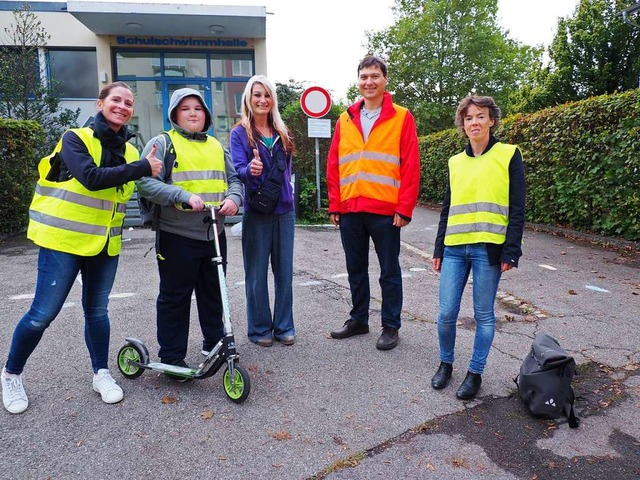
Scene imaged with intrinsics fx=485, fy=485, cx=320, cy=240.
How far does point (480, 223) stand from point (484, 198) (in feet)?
0.52

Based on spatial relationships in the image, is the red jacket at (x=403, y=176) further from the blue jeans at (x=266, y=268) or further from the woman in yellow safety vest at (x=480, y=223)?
the blue jeans at (x=266, y=268)

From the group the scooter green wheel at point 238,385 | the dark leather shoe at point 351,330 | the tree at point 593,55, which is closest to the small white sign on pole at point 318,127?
the dark leather shoe at point 351,330

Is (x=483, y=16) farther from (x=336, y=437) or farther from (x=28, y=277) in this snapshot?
(x=336, y=437)

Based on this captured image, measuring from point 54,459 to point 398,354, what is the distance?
239 centimetres

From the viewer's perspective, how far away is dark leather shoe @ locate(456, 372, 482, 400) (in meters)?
3.09

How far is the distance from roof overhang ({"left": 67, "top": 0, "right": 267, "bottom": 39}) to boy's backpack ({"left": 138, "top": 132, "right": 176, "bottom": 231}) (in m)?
11.2

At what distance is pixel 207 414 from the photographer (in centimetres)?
288

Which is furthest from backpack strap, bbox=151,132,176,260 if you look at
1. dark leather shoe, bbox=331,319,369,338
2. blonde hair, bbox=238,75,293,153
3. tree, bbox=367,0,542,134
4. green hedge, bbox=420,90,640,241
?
tree, bbox=367,0,542,134

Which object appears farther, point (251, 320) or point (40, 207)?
point (251, 320)

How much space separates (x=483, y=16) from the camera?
2902 cm

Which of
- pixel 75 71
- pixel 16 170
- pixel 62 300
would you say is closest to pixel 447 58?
pixel 75 71

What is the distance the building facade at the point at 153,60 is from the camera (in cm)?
1463

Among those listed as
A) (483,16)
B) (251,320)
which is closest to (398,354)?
(251,320)

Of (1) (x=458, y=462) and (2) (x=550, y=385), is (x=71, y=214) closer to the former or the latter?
(1) (x=458, y=462)
